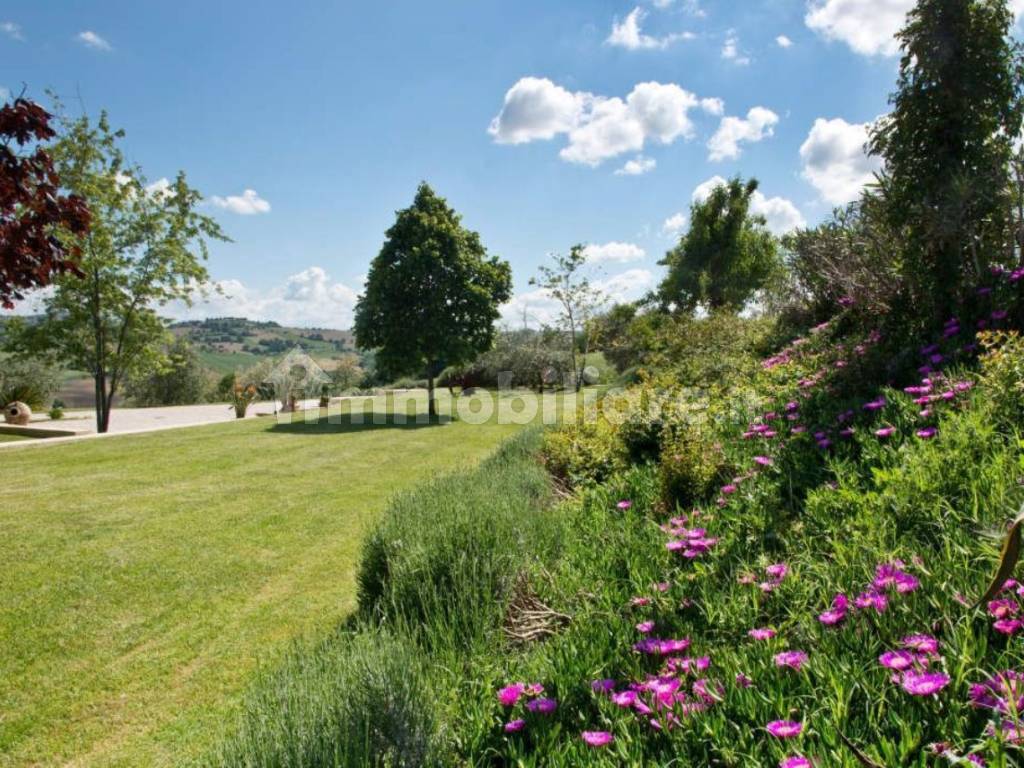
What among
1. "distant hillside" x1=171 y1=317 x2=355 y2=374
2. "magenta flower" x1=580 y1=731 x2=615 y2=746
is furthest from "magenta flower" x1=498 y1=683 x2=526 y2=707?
"distant hillside" x1=171 y1=317 x2=355 y2=374

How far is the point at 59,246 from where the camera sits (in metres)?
3.83

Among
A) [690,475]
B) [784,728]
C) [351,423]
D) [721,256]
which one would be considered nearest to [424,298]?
[351,423]

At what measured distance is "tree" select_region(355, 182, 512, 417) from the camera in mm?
15797

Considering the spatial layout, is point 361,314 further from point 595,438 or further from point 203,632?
point 203,632

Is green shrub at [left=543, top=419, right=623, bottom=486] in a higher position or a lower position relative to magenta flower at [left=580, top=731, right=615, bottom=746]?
higher

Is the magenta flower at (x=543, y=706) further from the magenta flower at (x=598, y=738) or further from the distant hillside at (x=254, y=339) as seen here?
the distant hillside at (x=254, y=339)

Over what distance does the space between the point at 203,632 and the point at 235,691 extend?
3.01 ft

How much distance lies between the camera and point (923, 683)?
160 cm

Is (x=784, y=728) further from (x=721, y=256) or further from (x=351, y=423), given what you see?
(x=721, y=256)

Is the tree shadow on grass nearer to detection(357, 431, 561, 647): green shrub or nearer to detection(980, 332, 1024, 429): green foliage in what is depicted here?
detection(357, 431, 561, 647): green shrub

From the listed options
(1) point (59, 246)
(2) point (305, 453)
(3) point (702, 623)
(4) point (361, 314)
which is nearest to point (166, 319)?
(4) point (361, 314)

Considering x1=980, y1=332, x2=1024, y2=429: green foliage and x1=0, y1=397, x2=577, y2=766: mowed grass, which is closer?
x1=0, y1=397, x2=577, y2=766: mowed grass

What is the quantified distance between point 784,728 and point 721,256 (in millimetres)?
28966

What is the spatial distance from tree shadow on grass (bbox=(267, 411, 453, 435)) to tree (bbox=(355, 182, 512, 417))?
92cm
